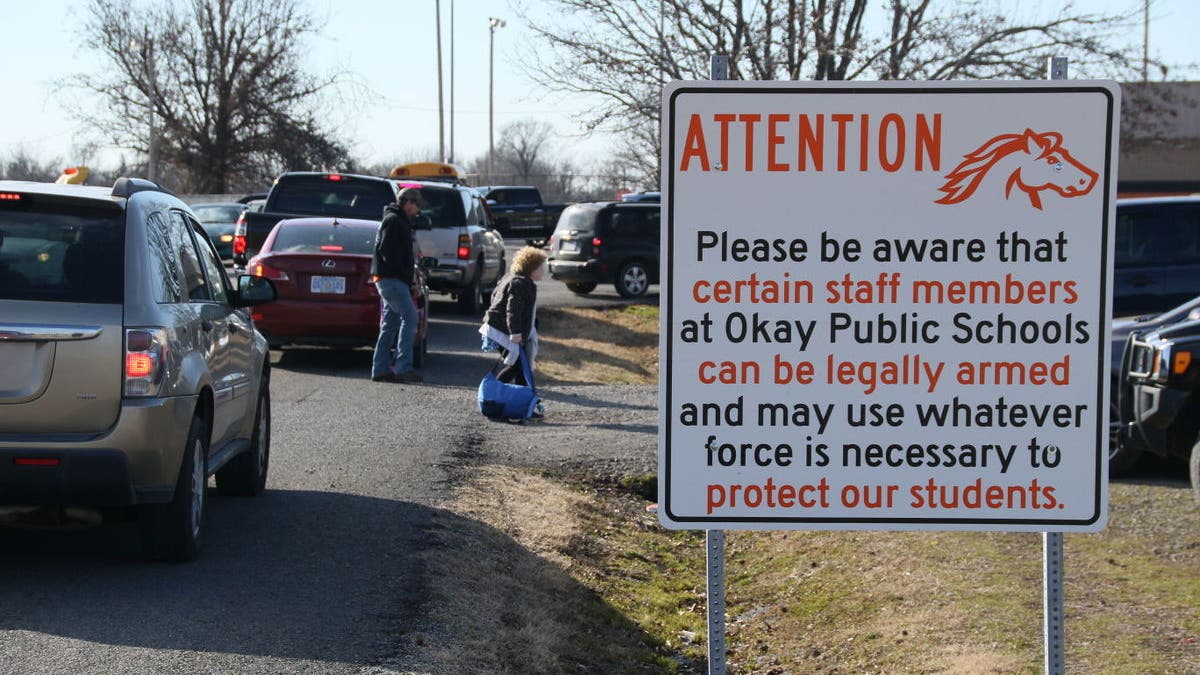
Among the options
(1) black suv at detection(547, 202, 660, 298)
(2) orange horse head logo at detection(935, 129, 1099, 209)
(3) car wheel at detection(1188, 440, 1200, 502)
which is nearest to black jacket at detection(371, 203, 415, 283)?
(3) car wheel at detection(1188, 440, 1200, 502)

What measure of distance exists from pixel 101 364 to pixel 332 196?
1329 centimetres

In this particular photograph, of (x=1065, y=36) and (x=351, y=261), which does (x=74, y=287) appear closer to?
(x=351, y=261)

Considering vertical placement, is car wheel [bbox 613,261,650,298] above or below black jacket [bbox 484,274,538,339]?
below

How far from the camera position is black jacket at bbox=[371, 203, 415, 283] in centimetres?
1346

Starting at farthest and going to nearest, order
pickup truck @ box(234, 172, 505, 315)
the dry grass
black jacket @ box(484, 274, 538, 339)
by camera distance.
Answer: pickup truck @ box(234, 172, 505, 315)
black jacket @ box(484, 274, 538, 339)
the dry grass

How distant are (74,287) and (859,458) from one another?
12.5ft

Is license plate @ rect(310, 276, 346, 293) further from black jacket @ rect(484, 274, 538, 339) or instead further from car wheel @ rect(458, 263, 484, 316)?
car wheel @ rect(458, 263, 484, 316)

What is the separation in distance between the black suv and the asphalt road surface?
531 inches

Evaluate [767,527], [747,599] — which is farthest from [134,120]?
[767,527]

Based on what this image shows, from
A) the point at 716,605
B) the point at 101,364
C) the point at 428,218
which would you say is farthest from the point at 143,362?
the point at 428,218

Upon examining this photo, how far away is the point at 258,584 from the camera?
20.7 feet

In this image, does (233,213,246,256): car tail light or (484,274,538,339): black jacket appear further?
(233,213,246,256): car tail light

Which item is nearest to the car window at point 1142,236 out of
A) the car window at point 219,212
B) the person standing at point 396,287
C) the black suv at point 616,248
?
the person standing at point 396,287

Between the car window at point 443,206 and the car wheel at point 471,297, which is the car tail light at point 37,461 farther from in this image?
the car wheel at point 471,297
